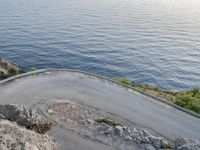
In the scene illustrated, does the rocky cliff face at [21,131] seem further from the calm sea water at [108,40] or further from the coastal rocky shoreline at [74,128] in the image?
the calm sea water at [108,40]

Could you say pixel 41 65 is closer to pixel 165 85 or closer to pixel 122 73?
pixel 122 73

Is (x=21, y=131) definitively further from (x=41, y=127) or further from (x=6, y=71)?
(x=6, y=71)

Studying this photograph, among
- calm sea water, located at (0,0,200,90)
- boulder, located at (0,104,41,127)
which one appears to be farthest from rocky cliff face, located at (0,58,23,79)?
boulder, located at (0,104,41,127)

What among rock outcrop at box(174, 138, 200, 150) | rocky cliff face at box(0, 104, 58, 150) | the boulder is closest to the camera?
rocky cliff face at box(0, 104, 58, 150)

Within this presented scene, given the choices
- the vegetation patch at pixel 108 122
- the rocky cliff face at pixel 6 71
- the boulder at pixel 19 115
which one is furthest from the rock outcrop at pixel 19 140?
the rocky cliff face at pixel 6 71

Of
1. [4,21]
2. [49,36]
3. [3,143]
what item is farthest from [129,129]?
[4,21]

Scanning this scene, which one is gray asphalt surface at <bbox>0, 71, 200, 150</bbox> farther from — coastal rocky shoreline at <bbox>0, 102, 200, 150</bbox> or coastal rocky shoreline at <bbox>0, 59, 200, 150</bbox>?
coastal rocky shoreline at <bbox>0, 102, 200, 150</bbox>

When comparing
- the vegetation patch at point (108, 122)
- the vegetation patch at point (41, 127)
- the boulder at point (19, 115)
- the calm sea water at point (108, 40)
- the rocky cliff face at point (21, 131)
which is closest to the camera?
the rocky cliff face at point (21, 131)
